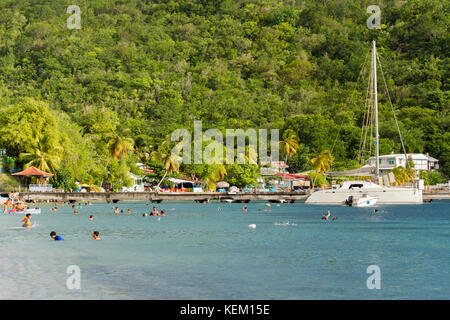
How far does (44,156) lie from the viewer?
92.4 meters

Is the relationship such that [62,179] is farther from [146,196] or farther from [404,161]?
[404,161]

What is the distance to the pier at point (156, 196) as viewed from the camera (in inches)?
3499

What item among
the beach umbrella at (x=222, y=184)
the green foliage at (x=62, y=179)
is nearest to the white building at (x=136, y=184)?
the beach umbrella at (x=222, y=184)

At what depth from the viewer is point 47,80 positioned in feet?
634

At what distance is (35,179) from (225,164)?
153 ft

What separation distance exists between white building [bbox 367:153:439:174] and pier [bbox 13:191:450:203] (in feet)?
91.9

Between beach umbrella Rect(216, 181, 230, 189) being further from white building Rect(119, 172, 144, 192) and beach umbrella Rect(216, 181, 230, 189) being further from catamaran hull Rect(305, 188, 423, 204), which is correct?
catamaran hull Rect(305, 188, 423, 204)

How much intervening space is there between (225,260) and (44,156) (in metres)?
62.6

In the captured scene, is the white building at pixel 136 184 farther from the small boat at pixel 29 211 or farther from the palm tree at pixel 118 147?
the small boat at pixel 29 211

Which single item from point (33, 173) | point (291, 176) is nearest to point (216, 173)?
point (291, 176)

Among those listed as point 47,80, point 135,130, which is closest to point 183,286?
point 135,130

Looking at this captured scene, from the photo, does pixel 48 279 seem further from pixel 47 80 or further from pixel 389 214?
pixel 47 80

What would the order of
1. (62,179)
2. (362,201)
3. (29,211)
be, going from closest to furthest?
(29,211), (362,201), (62,179)

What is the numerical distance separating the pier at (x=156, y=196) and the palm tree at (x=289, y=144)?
41079mm
